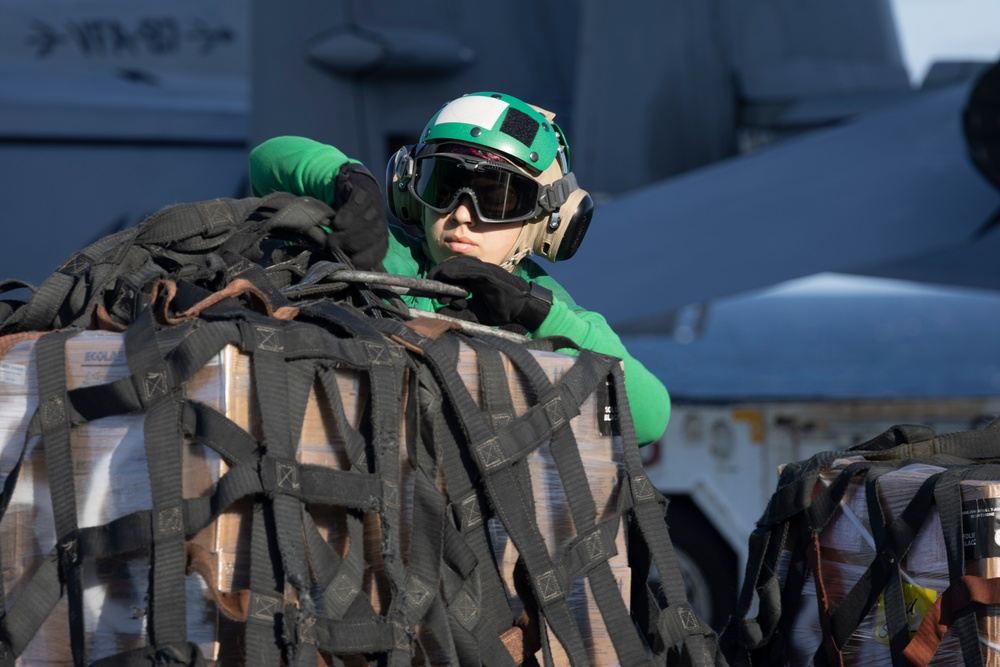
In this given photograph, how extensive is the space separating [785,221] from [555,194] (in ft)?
14.4

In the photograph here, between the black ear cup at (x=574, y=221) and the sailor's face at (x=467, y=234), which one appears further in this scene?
the black ear cup at (x=574, y=221)

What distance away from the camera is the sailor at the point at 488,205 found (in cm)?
247

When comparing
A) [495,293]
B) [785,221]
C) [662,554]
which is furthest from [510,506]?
[785,221]

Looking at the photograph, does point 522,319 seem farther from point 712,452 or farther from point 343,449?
point 712,452

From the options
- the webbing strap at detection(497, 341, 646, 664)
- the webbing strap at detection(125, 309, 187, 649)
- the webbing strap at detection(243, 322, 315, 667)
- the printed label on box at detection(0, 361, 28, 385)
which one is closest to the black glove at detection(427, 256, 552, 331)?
the webbing strap at detection(497, 341, 646, 664)

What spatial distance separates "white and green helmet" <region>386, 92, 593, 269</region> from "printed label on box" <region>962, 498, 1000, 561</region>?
110 cm

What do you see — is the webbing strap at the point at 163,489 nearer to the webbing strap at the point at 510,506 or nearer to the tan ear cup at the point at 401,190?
the webbing strap at the point at 510,506

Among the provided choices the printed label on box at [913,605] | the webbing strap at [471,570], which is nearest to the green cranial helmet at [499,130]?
the webbing strap at [471,570]

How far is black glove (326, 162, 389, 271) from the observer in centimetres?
250

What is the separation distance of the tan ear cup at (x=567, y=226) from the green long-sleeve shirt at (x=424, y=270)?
10 centimetres

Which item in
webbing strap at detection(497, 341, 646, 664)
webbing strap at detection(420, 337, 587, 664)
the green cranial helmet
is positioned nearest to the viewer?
webbing strap at detection(420, 337, 587, 664)

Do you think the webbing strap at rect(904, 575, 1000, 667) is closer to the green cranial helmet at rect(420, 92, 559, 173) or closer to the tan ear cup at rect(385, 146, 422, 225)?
the green cranial helmet at rect(420, 92, 559, 173)

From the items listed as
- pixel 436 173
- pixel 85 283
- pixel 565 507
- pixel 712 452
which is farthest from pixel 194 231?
pixel 712 452

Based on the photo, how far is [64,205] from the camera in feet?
35.5
